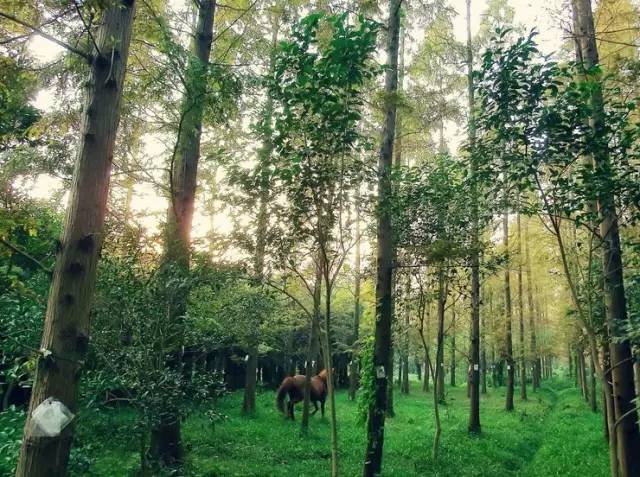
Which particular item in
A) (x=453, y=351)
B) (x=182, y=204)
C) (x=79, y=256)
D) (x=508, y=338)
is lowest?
(x=453, y=351)

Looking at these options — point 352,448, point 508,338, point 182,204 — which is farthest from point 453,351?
point 182,204

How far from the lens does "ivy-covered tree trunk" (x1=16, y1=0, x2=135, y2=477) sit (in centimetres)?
328

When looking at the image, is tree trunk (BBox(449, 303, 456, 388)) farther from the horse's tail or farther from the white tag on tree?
the white tag on tree

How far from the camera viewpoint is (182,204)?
857 cm

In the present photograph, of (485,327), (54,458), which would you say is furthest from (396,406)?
(54,458)

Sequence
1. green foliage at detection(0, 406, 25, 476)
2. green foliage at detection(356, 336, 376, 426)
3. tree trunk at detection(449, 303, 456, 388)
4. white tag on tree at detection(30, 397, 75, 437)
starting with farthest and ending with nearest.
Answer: tree trunk at detection(449, 303, 456, 388)
green foliage at detection(356, 336, 376, 426)
green foliage at detection(0, 406, 25, 476)
white tag on tree at detection(30, 397, 75, 437)

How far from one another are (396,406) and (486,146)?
20264 mm

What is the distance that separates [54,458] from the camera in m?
3.23

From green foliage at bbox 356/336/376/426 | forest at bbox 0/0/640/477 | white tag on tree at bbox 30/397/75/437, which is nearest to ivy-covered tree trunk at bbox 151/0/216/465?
forest at bbox 0/0/640/477

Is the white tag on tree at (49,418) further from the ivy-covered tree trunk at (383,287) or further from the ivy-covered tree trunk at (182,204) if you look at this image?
the ivy-covered tree trunk at (383,287)

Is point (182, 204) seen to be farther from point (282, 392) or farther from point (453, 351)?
point (453, 351)

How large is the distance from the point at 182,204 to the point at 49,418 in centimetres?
572

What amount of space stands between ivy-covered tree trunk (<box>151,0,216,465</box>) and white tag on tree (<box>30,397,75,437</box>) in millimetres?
2583

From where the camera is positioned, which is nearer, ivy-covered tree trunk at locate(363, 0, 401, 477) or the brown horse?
ivy-covered tree trunk at locate(363, 0, 401, 477)
